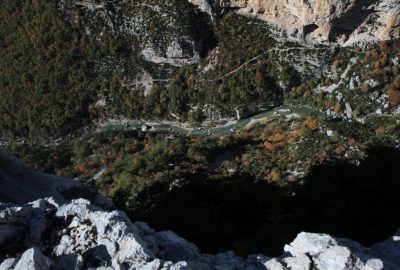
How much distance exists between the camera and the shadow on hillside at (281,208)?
43.7m

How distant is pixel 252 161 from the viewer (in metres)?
66.7

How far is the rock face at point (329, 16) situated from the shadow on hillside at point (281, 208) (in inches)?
1091

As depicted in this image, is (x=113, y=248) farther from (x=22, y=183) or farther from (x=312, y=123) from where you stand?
(x=312, y=123)

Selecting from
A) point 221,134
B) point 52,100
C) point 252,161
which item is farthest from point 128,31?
point 252,161

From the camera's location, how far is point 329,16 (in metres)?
76.6

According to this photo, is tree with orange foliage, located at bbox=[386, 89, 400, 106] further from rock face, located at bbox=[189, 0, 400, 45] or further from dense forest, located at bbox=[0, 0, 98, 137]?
A: dense forest, located at bbox=[0, 0, 98, 137]

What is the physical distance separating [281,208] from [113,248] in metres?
27.4

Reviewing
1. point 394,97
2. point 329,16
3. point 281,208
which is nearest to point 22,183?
point 281,208

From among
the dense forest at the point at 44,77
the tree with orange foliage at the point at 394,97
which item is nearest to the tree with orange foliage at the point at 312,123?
the tree with orange foliage at the point at 394,97

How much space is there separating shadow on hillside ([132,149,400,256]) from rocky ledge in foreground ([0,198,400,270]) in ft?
39.3

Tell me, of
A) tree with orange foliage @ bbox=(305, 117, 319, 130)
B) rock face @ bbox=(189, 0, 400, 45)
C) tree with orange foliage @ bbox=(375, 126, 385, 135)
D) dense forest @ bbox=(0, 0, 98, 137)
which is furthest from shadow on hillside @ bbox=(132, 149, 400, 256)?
dense forest @ bbox=(0, 0, 98, 137)

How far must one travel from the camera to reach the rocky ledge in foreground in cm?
2499

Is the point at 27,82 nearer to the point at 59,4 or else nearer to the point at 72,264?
the point at 59,4

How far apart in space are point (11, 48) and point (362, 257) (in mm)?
81337
